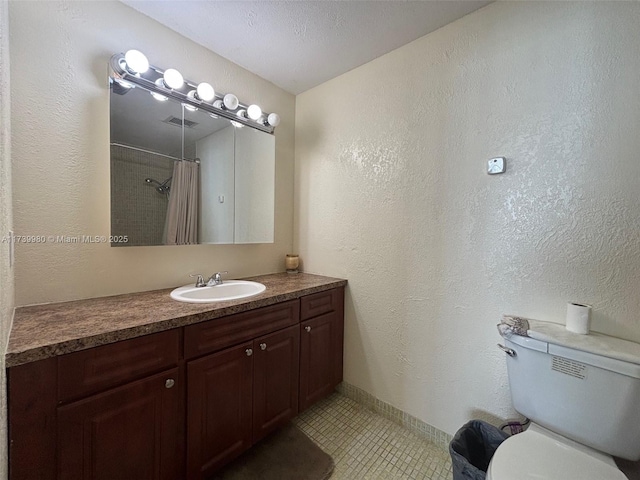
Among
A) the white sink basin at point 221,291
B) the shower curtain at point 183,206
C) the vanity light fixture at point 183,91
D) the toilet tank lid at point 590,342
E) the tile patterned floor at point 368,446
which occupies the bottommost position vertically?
the tile patterned floor at point 368,446

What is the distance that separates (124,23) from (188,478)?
2156 millimetres

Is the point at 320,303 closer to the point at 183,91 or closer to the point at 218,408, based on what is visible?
the point at 218,408

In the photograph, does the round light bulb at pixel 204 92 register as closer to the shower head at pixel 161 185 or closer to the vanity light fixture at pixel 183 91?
the vanity light fixture at pixel 183 91

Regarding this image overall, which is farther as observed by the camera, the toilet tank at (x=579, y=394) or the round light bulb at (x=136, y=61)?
the round light bulb at (x=136, y=61)

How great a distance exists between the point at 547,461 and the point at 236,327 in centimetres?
126

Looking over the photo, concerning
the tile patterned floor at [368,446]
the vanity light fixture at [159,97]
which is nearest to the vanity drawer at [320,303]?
the tile patterned floor at [368,446]

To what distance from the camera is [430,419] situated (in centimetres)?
156

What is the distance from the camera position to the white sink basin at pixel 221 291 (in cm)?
148

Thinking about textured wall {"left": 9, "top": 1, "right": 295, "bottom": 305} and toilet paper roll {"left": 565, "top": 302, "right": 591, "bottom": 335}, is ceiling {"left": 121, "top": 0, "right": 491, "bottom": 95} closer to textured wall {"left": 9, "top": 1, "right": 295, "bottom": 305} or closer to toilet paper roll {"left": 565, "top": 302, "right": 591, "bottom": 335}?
textured wall {"left": 9, "top": 1, "right": 295, "bottom": 305}

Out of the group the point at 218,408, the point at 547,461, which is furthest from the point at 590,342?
the point at 218,408

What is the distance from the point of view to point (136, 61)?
1.28 m

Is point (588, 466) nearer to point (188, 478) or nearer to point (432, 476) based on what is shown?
point (432, 476)

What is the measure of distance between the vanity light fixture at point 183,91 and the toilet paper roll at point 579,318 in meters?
1.93

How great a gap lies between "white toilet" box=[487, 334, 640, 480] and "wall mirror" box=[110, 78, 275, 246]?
1689mm
